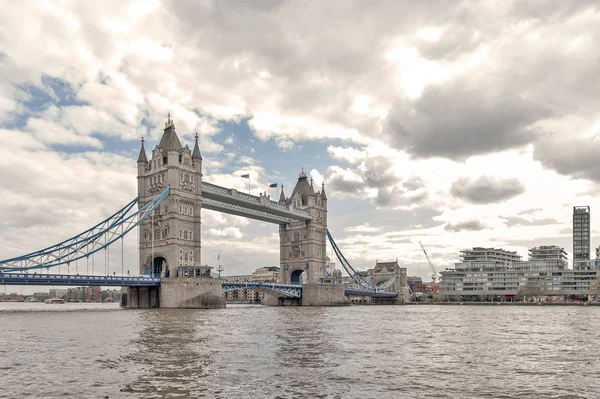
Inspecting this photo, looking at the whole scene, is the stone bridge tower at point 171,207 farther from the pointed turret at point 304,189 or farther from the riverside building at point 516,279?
the riverside building at point 516,279

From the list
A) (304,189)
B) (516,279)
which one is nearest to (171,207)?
(304,189)

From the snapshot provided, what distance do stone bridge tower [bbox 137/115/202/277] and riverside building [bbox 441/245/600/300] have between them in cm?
11204

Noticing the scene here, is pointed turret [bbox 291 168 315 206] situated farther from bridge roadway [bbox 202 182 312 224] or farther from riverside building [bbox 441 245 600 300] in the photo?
riverside building [bbox 441 245 600 300]

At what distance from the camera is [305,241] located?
136250mm

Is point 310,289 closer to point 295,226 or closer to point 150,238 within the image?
point 295,226

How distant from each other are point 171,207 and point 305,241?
49.1 metres

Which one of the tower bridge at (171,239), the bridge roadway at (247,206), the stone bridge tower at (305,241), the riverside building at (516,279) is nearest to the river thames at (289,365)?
the tower bridge at (171,239)

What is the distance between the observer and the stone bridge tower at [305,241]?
13512 centimetres

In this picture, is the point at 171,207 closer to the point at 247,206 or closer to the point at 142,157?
the point at 142,157

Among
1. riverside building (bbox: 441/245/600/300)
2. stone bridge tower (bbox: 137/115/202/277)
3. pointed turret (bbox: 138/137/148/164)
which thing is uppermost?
pointed turret (bbox: 138/137/148/164)

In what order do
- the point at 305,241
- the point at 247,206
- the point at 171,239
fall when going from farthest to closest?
the point at 305,241, the point at 247,206, the point at 171,239

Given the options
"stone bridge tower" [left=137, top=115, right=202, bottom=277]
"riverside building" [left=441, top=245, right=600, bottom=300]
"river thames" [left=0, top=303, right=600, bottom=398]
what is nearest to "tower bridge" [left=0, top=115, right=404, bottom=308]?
"stone bridge tower" [left=137, top=115, right=202, bottom=277]

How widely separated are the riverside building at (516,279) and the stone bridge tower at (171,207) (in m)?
112

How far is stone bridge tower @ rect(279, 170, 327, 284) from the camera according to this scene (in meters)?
135
